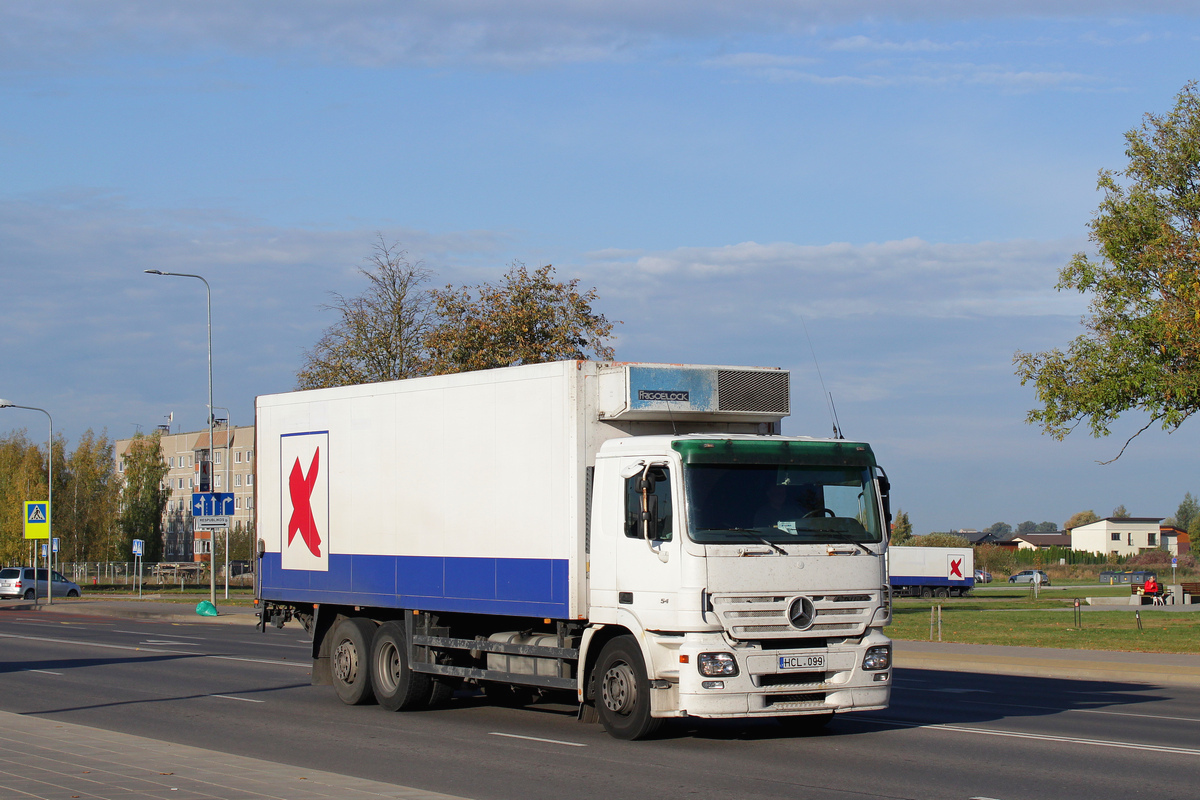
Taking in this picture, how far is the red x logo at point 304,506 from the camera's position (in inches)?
614

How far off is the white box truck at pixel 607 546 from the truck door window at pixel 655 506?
18 mm

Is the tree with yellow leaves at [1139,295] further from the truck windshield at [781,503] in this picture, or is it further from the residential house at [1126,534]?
the residential house at [1126,534]

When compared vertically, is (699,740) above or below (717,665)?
below

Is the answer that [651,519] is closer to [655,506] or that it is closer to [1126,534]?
[655,506]

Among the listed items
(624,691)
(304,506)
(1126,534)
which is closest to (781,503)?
(624,691)

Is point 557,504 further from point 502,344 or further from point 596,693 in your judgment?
point 502,344

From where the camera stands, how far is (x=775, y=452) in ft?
38.2

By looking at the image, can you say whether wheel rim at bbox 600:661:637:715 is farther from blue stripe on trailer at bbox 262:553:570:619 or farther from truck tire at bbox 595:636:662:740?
blue stripe on trailer at bbox 262:553:570:619

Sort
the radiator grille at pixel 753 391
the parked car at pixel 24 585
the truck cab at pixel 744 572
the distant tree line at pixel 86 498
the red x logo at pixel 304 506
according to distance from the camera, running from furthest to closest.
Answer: the distant tree line at pixel 86 498 → the parked car at pixel 24 585 → the red x logo at pixel 304 506 → the radiator grille at pixel 753 391 → the truck cab at pixel 744 572

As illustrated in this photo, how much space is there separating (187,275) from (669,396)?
30.0 meters

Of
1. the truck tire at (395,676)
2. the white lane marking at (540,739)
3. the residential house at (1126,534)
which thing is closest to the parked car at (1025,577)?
the residential house at (1126,534)

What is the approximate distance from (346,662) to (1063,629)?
2162 centimetres

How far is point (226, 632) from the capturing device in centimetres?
3288

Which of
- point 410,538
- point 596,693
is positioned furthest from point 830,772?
point 410,538
